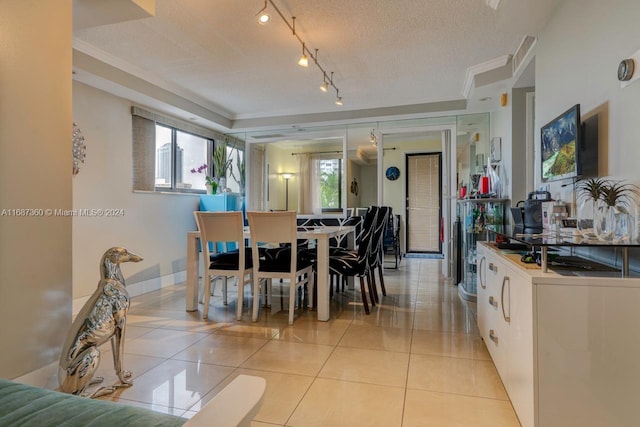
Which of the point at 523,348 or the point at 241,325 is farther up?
the point at 523,348

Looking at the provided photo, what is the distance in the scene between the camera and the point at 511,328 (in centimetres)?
166

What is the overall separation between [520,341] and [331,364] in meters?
1.11

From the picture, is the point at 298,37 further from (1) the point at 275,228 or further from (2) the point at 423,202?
(2) the point at 423,202

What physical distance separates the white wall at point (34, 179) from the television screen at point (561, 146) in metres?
2.88

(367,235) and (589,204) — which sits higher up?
(589,204)

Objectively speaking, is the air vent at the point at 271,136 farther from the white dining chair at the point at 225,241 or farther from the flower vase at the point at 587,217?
the flower vase at the point at 587,217

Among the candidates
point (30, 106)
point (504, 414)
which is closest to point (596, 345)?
point (504, 414)

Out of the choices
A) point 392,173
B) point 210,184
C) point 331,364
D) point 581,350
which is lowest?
point 331,364

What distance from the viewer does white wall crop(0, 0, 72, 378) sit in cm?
169

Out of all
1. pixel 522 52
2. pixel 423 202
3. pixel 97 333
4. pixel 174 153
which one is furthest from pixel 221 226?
pixel 423 202

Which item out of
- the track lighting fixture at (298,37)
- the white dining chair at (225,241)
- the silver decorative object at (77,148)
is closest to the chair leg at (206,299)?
the white dining chair at (225,241)

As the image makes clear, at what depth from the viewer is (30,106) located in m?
1.79

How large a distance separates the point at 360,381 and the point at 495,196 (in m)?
2.92

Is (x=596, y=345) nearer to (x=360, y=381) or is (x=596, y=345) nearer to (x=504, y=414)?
(x=504, y=414)
